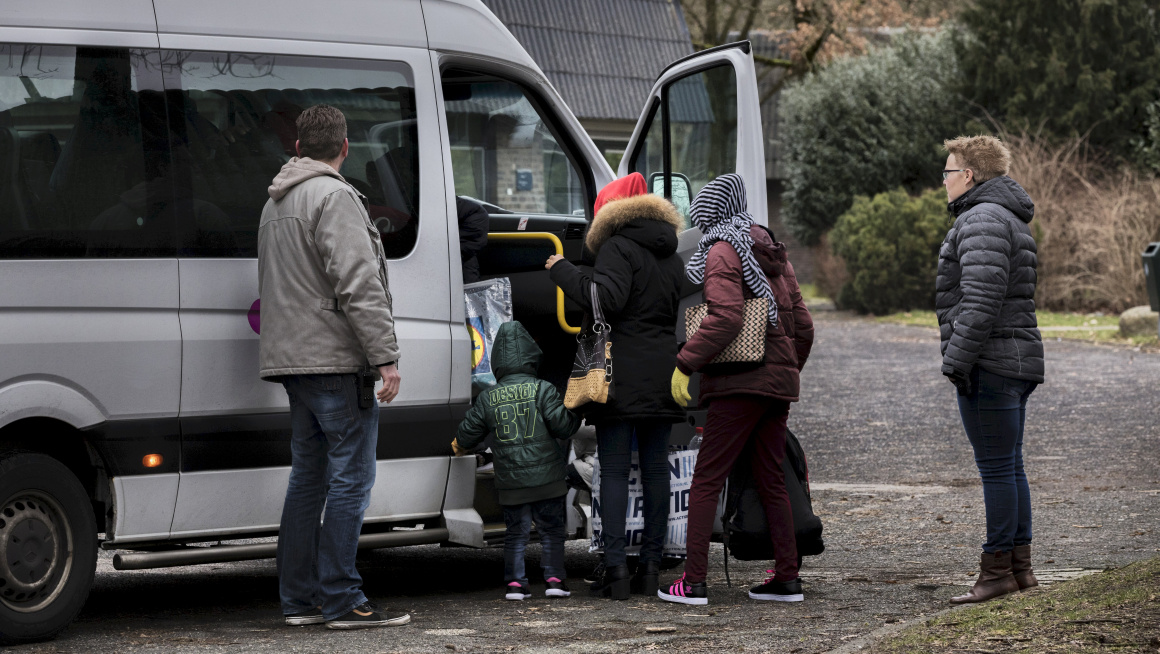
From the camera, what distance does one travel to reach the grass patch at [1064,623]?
479cm

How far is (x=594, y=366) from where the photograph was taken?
6273 mm

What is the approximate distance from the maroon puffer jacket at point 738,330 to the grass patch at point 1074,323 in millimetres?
13774

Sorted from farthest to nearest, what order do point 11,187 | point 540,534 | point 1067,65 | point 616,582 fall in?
point 1067,65, point 540,534, point 616,582, point 11,187

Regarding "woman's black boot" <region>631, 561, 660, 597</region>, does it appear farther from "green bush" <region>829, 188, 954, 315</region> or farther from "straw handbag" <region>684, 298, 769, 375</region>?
"green bush" <region>829, 188, 954, 315</region>

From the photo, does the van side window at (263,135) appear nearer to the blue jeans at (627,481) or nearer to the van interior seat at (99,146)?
the van interior seat at (99,146)

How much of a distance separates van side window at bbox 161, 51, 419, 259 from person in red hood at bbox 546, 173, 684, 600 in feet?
2.50

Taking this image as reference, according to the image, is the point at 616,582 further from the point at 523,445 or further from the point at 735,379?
the point at 735,379

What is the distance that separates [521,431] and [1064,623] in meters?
2.38

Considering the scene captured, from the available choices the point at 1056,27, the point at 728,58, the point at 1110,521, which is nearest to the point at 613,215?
the point at 728,58

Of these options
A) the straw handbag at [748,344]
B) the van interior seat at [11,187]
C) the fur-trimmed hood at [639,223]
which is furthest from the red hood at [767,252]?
the van interior seat at [11,187]

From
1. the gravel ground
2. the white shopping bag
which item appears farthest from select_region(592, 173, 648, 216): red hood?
the gravel ground

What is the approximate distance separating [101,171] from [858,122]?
2885cm

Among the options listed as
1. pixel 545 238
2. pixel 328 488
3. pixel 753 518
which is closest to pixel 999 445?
pixel 753 518

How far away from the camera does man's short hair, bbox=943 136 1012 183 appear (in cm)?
615
